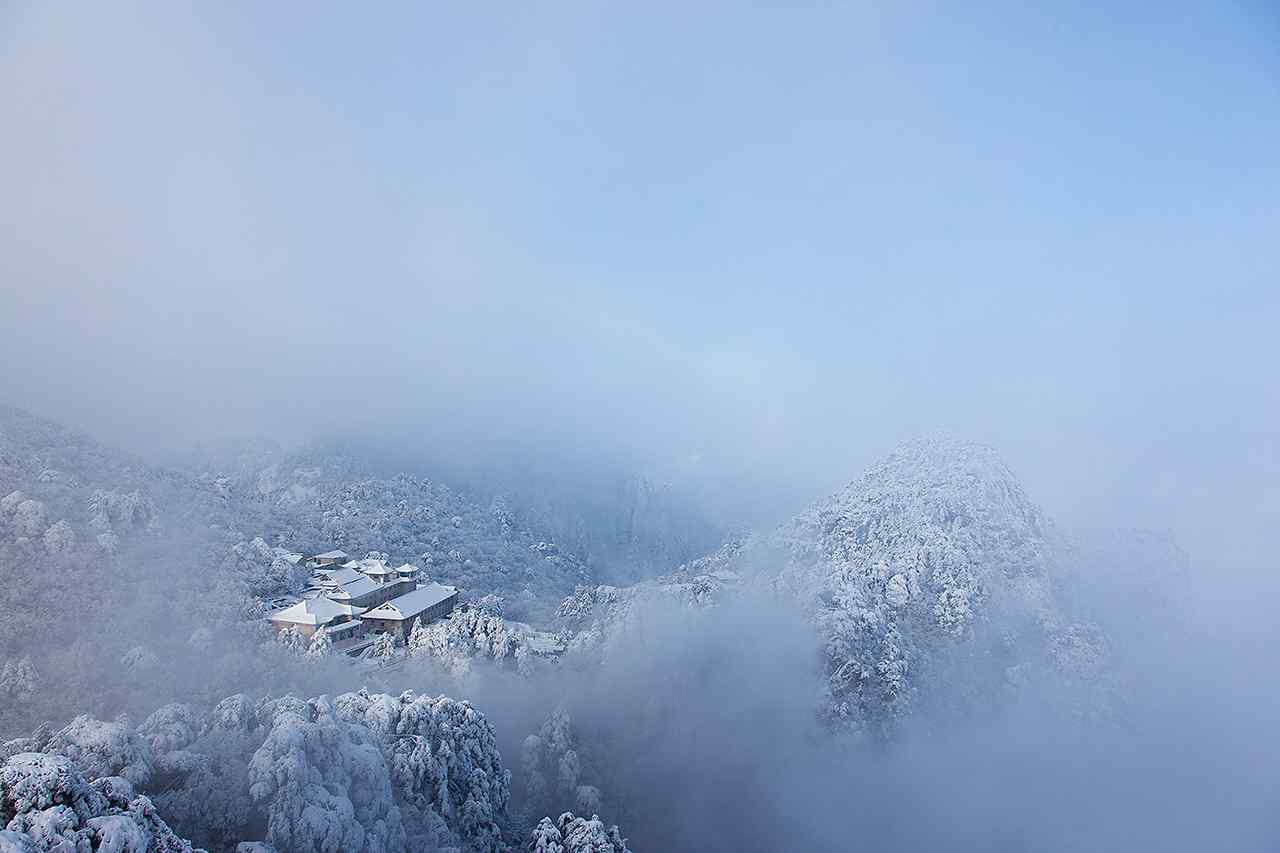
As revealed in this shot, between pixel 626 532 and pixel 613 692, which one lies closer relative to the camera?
pixel 613 692

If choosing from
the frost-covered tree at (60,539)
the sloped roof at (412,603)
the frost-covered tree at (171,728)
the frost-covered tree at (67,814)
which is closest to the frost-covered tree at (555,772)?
the sloped roof at (412,603)

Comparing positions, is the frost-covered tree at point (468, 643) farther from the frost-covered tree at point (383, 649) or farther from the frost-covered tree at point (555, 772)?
the frost-covered tree at point (555, 772)

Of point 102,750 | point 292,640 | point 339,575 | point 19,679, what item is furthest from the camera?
point 339,575

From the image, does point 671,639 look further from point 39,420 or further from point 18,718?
point 39,420

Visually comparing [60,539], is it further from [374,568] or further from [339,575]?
[374,568]

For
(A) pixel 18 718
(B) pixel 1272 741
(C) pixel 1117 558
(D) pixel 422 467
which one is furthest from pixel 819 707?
(D) pixel 422 467

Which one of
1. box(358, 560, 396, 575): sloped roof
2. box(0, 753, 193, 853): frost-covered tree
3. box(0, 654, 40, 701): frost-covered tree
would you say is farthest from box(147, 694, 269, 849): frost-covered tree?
box(358, 560, 396, 575): sloped roof

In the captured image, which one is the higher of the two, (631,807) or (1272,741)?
(1272,741)

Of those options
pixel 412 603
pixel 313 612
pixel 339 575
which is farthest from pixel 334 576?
pixel 313 612
